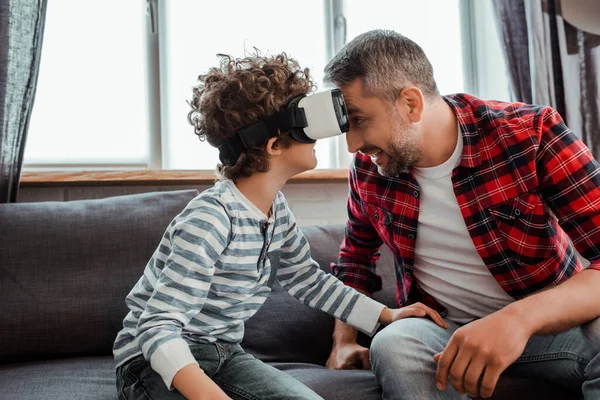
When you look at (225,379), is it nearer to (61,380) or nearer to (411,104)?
(61,380)

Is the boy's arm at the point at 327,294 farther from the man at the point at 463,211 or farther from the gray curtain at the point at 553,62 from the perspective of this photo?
the gray curtain at the point at 553,62

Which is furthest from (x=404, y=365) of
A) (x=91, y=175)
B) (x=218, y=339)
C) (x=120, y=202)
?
(x=91, y=175)

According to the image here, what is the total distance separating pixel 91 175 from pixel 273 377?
106cm

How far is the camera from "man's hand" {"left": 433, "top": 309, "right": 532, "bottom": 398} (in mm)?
1041

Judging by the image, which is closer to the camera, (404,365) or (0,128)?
(404,365)

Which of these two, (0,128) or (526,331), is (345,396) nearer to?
(526,331)

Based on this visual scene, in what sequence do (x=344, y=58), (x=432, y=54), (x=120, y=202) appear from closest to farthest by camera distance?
(x=344, y=58) < (x=120, y=202) < (x=432, y=54)

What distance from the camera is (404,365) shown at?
110 centimetres

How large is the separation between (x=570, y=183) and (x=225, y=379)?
2.61 ft

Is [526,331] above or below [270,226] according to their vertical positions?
below

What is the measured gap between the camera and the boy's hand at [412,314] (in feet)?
4.26

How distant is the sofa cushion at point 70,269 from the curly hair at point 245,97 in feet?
1.45

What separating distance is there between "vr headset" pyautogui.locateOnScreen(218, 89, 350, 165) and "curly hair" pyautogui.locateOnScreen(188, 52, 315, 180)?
0.01m

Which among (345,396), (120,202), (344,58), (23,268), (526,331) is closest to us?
(526,331)
